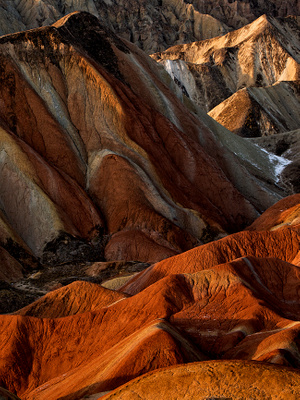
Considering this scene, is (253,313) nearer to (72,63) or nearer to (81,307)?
(81,307)

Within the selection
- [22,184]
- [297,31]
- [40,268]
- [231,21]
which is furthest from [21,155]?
[231,21]

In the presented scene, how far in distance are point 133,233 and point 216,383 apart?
110ft

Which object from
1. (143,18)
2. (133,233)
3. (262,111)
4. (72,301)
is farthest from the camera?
(143,18)

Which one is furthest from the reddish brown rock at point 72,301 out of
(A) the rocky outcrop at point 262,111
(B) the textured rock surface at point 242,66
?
(B) the textured rock surface at point 242,66

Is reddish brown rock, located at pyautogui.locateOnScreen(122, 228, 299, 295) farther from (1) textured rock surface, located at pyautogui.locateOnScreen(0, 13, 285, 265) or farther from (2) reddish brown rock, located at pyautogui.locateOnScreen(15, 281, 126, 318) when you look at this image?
(1) textured rock surface, located at pyautogui.locateOnScreen(0, 13, 285, 265)

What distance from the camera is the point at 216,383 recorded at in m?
10.8

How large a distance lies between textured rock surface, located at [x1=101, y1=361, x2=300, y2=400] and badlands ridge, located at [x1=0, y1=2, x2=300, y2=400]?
0.09 feet

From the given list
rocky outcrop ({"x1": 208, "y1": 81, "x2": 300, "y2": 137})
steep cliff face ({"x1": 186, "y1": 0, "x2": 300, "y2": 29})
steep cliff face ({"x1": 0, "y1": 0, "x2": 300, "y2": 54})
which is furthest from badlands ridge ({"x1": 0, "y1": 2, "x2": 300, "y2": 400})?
steep cliff face ({"x1": 186, "y1": 0, "x2": 300, "y2": 29})

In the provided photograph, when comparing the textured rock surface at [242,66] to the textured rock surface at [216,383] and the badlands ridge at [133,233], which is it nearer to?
the badlands ridge at [133,233]

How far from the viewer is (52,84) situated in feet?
181

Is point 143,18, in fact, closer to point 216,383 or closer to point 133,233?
point 133,233

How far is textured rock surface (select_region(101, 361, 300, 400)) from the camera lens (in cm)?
1041

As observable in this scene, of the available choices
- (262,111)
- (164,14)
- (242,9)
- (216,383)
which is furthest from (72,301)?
(242,9)

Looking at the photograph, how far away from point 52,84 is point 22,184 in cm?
1363
